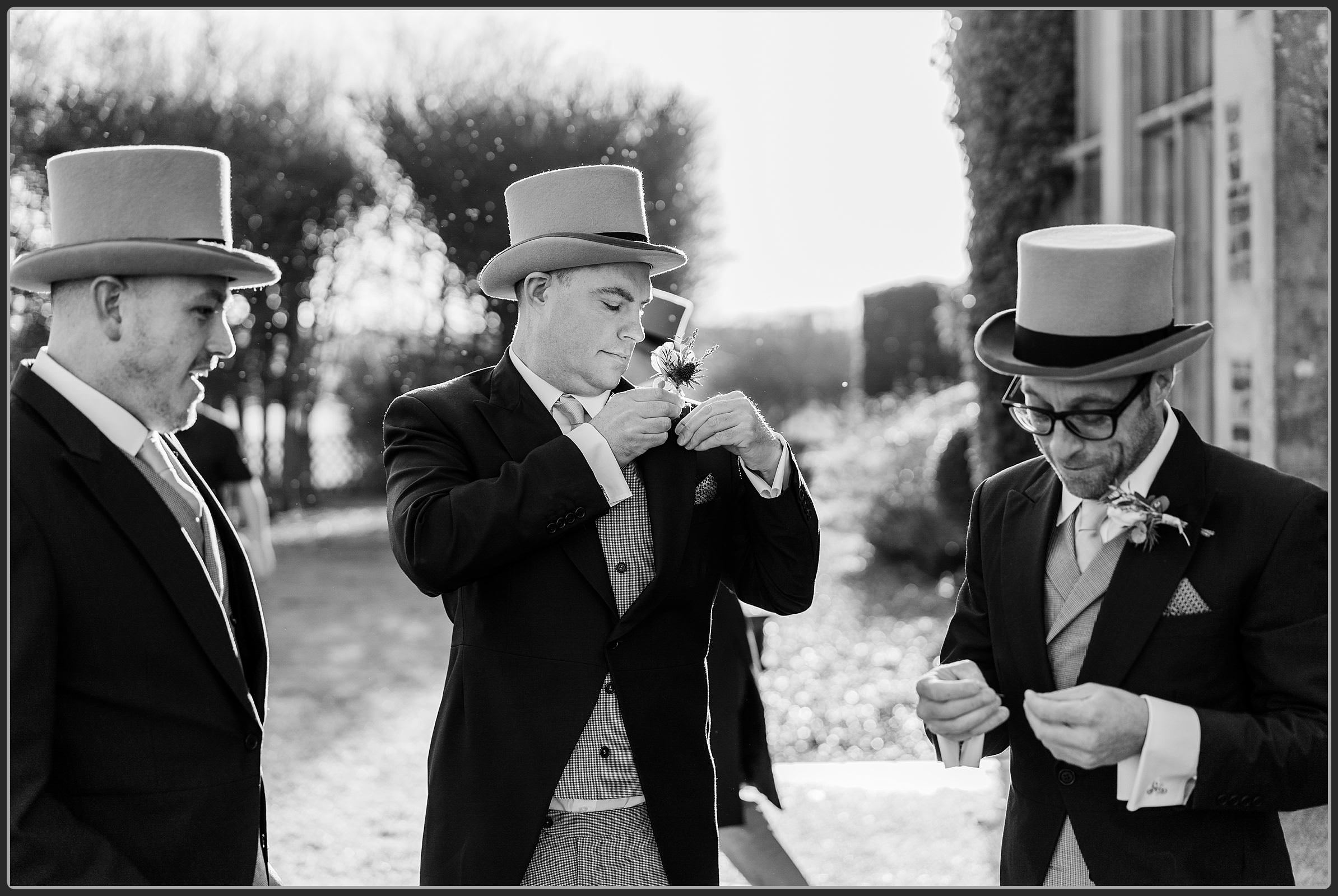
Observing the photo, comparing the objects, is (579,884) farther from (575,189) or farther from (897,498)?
(897,498)

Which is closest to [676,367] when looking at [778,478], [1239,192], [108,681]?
[778,478]

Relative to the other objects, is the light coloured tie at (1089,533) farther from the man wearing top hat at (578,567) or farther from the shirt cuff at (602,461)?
the shirt cuff at (602,461)

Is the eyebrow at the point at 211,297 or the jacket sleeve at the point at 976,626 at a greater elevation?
the eyebrow at the point at 211,297

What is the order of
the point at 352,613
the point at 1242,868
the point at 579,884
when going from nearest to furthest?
the point at 1242,868 < the point at 579,884 < the point at 352,613

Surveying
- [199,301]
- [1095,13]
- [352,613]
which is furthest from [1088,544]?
[352,613]

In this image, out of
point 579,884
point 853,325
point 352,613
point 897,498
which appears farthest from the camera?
point 853,325

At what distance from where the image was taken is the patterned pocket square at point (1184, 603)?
2.02 m

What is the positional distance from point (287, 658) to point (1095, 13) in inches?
291

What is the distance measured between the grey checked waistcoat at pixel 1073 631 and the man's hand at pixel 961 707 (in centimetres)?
17

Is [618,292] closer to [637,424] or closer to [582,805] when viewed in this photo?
[637,424]

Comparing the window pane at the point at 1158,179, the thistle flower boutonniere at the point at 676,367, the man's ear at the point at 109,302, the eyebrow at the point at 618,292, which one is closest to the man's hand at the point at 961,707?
the thistle flower boutonniere at the point at 676,367

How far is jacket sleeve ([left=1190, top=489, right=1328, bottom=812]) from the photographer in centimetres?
192

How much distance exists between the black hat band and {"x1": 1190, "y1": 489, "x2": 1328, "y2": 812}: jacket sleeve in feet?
1.23

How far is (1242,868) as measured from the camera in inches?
81.0
